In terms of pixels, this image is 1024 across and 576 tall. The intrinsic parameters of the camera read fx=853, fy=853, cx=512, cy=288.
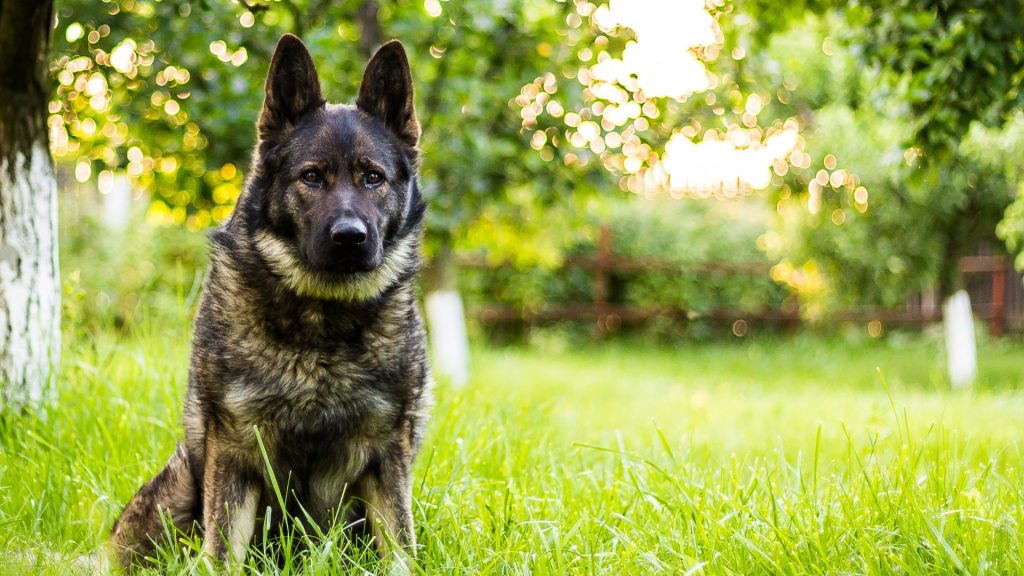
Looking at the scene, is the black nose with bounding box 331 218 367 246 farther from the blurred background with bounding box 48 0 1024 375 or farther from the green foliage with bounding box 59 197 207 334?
the green foliage with bounding box 59 197 207 334

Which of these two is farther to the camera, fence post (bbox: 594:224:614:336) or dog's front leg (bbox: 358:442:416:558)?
fence post (bbox: 594:224:614:336)

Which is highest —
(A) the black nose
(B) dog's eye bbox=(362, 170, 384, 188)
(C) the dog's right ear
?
(C) the dog's right ear

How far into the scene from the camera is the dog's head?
269 cm

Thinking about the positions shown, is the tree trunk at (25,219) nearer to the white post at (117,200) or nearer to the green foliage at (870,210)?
the green foliage at (870,210)

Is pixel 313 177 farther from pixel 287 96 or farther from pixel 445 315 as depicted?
pixel 445 315

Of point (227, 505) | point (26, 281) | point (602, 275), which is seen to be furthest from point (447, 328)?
point (602, 275)

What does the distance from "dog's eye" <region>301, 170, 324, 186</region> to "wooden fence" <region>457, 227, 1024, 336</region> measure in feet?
33.8

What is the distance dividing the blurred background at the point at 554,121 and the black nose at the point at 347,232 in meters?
1.56

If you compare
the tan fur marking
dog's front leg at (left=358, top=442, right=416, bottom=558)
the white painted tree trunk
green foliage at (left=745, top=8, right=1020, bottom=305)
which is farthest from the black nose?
green foliage at (left=745, top=8, right=1020, bottom=305)

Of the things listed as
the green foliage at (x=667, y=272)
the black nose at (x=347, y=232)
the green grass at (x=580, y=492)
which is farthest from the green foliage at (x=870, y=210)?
the black nose at (x=347, y=232)

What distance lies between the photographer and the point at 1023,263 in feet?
21.8

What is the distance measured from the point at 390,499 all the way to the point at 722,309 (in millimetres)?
12372

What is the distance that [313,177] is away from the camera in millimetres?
2777

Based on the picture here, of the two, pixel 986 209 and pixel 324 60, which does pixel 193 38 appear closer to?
pixel 324 60
